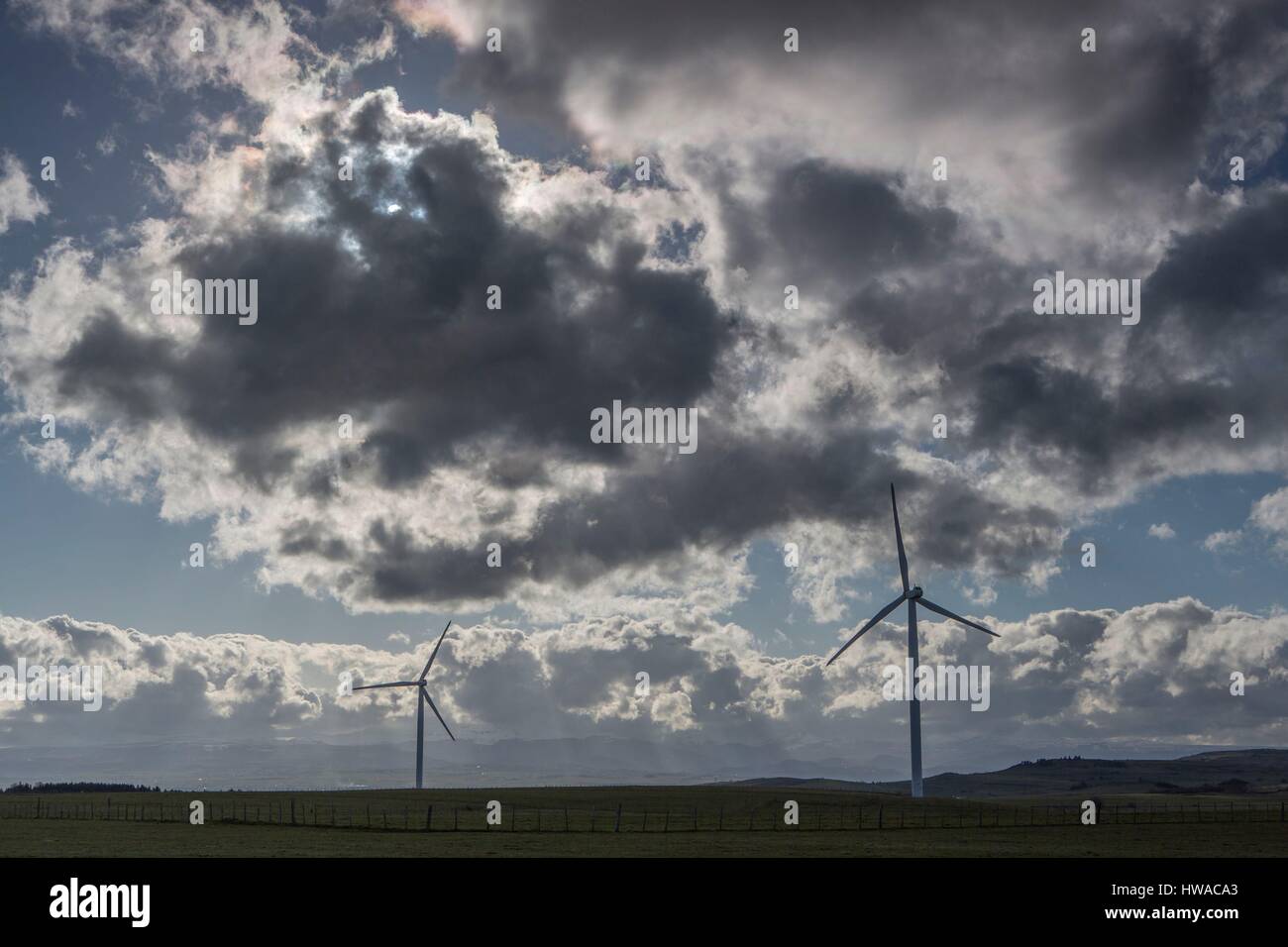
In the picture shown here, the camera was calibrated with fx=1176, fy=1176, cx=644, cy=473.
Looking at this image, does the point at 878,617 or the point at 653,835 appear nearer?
the point at 653,835

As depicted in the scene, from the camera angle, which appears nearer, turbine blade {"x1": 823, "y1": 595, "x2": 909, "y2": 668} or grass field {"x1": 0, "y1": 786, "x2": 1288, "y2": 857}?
grass field {"x1": 0, "y1": 786, "x2": 1288, "y2": 857}

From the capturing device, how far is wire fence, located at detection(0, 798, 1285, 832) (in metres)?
120

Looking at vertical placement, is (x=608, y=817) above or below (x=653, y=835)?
below

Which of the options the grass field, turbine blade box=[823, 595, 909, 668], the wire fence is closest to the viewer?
the grass field

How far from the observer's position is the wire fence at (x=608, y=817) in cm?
11956

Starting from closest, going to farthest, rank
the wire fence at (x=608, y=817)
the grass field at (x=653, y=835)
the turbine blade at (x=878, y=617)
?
the grass field at (x=653, y=835) → the wire fence at (x=608, y=817) → the turbine blade at (x=878, y=617)

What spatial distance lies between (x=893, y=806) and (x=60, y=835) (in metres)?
112

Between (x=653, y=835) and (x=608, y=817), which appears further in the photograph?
(x=608, y=817)

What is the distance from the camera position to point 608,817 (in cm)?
15088
